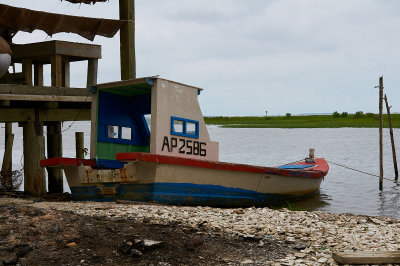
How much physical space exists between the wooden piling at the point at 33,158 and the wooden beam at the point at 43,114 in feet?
0.96

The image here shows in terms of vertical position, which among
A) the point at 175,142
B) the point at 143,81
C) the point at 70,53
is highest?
the point at 70,53

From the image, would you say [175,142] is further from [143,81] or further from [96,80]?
[96,80]

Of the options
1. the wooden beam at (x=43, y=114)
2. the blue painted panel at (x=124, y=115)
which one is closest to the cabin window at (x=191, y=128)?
the blue painted panel at (x=124, y=115)

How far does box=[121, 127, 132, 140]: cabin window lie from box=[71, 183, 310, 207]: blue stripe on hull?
2.12m

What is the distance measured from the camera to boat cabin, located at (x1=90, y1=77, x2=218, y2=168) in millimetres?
11617

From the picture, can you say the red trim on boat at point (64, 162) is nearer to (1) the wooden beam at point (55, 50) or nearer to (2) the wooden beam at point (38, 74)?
(1) the wooden beam at point (55, 50)

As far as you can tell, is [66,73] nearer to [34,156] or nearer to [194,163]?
[34,156]

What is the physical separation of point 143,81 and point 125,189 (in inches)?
107

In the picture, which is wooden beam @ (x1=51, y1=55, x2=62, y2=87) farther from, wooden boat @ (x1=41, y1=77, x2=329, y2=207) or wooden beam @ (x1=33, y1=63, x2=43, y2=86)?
wooden boat @ (x1=41, y1=77, x2=329, y2=207)

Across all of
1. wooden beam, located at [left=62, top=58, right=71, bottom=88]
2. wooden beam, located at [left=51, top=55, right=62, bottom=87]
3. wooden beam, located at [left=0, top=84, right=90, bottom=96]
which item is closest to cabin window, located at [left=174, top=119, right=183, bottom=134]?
wooden beam, located at [left=0, top=84, right=90, bottom=96]

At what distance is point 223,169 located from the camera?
1264 centimetres

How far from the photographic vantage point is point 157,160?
11.1 meters

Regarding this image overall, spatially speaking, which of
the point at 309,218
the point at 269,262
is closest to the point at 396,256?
the point at 269,262

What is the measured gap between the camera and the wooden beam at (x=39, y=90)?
13288mm
